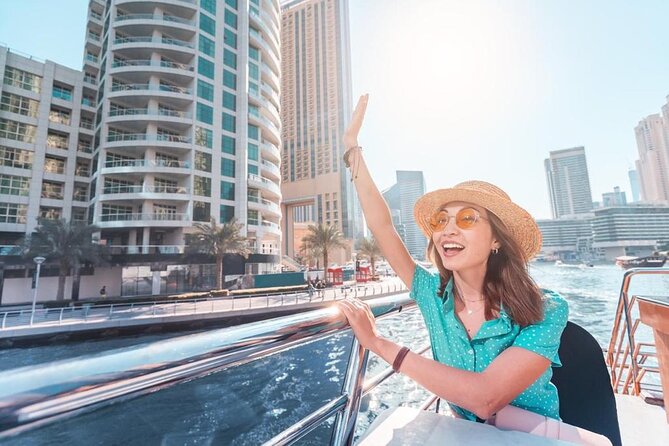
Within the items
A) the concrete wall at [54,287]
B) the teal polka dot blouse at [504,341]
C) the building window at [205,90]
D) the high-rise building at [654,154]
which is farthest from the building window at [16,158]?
the high-rise building at [654,154]

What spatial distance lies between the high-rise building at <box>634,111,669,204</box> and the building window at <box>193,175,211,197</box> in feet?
475

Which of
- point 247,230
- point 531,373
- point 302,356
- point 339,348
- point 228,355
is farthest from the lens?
point 247,230

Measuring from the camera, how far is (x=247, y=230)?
29984 mm

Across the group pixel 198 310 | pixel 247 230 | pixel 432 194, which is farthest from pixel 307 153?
pixel 432 194

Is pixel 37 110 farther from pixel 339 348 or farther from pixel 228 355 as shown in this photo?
pixel 228 355

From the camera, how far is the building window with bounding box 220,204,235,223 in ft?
93.6

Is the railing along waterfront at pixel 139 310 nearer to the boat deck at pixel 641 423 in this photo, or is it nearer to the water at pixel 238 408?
the water at pixel 238 408

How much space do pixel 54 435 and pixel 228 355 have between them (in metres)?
9.24

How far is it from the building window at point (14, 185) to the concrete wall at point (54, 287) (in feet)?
25.3

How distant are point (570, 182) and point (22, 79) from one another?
16244 centimetres

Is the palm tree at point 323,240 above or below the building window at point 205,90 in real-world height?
below

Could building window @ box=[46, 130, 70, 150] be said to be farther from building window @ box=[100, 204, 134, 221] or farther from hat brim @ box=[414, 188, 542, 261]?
hat brim @ box=[414, 188, 542, 261]

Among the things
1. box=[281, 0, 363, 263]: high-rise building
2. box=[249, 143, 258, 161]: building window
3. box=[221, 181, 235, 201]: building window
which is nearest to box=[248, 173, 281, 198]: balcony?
box=[249, 143, 258, 161]: building window

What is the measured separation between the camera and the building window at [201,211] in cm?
2667
